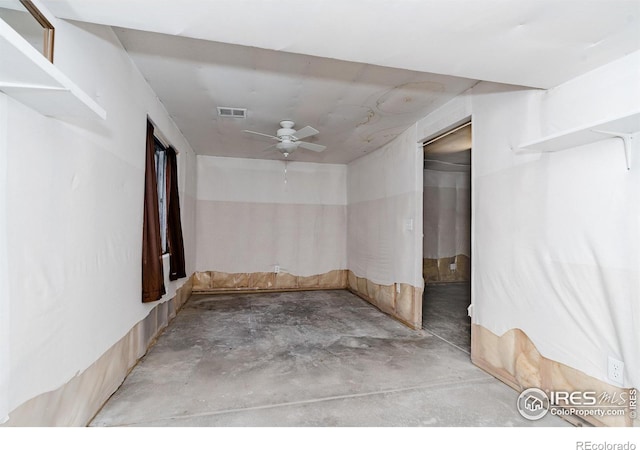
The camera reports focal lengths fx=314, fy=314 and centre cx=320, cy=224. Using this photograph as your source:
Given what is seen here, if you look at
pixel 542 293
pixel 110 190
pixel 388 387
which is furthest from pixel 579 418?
pixel 110 190

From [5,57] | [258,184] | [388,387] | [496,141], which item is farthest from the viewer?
[258,184]

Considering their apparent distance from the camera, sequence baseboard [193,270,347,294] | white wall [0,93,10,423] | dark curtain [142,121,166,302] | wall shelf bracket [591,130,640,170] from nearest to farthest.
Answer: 1. white wall [0,93,10,423]
2. wall shelf bracket [591,130,640,170]
3. dark curtain [142,121,166,302]
4. baseboard [193,270,347,294]

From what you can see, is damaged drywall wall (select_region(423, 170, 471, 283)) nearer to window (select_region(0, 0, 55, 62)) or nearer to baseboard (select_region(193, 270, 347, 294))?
baseboard (select_region(193, 270, 347, 294))

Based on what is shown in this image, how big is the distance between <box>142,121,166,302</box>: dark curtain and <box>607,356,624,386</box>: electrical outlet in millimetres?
3262

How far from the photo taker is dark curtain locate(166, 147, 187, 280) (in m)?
3.80

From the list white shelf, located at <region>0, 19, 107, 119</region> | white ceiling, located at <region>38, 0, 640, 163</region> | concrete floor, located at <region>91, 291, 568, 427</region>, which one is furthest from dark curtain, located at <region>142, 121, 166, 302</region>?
white shelf, located at <region>0, 19, 107, 119</region>

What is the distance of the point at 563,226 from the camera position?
2.03m

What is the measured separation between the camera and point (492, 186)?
2.65m

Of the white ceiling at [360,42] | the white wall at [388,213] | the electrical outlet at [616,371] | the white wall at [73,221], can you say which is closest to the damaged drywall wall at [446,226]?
the white wall at [388,213]

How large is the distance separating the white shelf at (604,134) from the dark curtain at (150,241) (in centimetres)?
296

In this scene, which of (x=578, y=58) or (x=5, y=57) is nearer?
(x=5, y=57)

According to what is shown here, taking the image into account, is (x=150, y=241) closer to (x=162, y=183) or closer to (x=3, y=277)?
(x=162, y=183)
